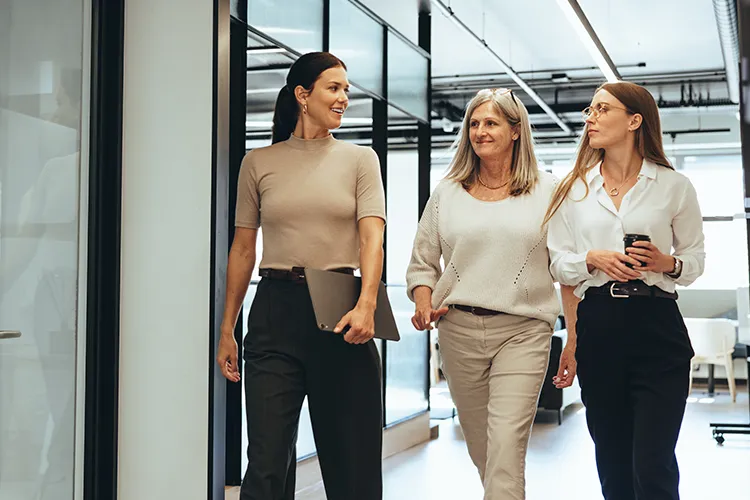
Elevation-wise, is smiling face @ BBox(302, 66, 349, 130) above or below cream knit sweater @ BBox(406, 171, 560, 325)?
above

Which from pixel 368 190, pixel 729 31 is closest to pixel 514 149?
pixel 368 190

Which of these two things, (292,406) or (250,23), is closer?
(292,406)

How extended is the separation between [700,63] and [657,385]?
8.19 m

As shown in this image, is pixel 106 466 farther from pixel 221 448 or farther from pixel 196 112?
pixel 196 112

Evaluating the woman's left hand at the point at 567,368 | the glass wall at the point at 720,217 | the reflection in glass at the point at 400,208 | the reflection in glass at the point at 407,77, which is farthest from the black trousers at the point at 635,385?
the glass wall at the point at 720,217

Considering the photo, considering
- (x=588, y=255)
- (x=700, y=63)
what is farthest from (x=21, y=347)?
(x=700, y=63)

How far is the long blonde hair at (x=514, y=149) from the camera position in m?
2.72

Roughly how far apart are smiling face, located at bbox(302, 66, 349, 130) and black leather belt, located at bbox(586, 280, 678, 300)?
87 centimetres

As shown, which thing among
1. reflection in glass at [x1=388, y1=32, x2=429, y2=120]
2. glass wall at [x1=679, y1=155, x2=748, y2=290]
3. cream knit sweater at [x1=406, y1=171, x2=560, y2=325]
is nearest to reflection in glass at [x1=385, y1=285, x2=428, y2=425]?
reflection in glass at [x1=388, y1=32, x2=429, y2=120]

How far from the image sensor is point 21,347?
256cm

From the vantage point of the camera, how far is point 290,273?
2.42 metres

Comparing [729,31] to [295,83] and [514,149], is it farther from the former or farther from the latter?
[295,83]

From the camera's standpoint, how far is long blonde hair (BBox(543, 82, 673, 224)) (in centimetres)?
260

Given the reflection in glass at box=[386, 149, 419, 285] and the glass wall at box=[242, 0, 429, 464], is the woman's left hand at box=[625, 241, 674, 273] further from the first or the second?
the reflection in glass at box=[386, 149, 419, 285]
